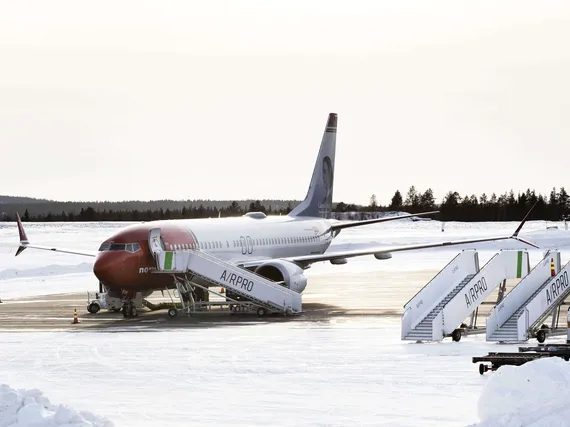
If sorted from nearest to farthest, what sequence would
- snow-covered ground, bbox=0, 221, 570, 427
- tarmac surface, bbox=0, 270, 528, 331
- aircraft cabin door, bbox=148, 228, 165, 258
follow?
snow-covered ground, bbox=0, 221, 570, 427 → tarmac surface, bbox=0, 270, 528, 331 → aircraft cabin door, bbox=148, 228, 165, 258

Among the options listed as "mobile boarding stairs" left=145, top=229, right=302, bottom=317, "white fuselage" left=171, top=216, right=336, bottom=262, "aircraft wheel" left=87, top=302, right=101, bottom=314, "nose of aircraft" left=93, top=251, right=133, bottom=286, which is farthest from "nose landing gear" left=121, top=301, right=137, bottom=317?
"white fuselage" left=171, top=216, right=336, bottom=262

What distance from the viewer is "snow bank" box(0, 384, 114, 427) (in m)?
15.3

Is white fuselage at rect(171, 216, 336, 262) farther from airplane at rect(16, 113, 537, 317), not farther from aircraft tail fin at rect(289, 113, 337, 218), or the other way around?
aircraft tail fin at rect(289, 113, 337, 218)

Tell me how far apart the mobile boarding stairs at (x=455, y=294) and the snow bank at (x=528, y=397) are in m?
11.4

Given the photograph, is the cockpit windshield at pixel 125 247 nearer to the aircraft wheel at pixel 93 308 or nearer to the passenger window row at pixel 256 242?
the passenger window row at pixel 256 242

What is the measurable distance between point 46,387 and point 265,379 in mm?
4522

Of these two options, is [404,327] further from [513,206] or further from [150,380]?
[513,206]

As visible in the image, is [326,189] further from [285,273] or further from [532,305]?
[532,305]

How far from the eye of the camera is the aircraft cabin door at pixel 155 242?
38.3 metres

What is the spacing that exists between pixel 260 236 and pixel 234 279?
7.70 metres

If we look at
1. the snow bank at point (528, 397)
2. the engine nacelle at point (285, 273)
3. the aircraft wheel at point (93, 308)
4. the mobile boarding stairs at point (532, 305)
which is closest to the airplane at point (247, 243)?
the engine nacelle at point (285, 273)

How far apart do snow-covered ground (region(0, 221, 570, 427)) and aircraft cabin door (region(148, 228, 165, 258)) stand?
15.2 ft

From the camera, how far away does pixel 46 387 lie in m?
21.8

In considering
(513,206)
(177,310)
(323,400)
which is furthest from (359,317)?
(513,206)
